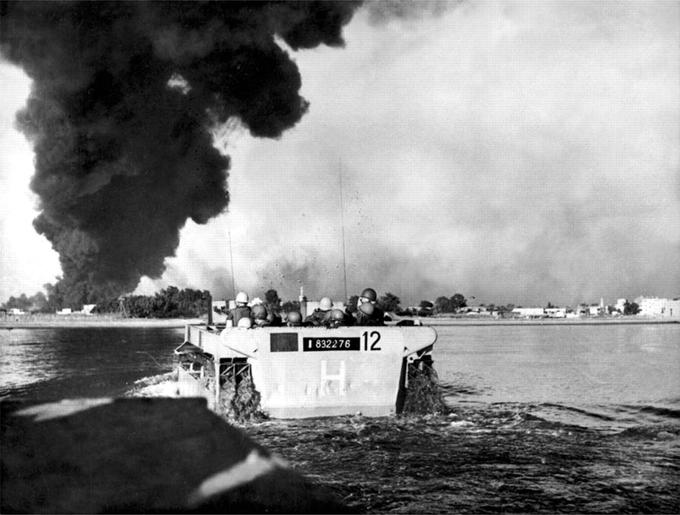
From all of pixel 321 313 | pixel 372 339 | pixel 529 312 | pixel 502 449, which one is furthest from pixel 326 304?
pixel 529 312

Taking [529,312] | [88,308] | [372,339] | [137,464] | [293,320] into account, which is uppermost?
[88,308]

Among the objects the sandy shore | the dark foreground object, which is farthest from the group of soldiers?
the sandy shore

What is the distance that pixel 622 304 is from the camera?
17888 centimetres

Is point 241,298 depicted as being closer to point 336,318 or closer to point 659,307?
point 336,318

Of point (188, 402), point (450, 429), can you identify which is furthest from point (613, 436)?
point (188, 402)

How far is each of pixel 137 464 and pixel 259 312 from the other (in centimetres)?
1223

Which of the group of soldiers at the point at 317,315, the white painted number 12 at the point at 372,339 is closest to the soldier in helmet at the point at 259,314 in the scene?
the group of soldiers at the point at 317,315

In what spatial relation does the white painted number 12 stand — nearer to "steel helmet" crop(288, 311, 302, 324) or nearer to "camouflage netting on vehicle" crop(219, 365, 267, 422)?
"steel helmet" crop(288, 311, 302, 324)

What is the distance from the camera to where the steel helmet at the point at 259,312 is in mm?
15477

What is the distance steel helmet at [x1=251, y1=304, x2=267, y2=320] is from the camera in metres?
15.5

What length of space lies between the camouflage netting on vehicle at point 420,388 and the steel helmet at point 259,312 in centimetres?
318

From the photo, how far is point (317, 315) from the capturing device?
53.1 ft

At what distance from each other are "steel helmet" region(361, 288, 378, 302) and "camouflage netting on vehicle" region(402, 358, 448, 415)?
5.39 feet

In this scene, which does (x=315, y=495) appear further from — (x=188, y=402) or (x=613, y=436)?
(x=613, y=436)
